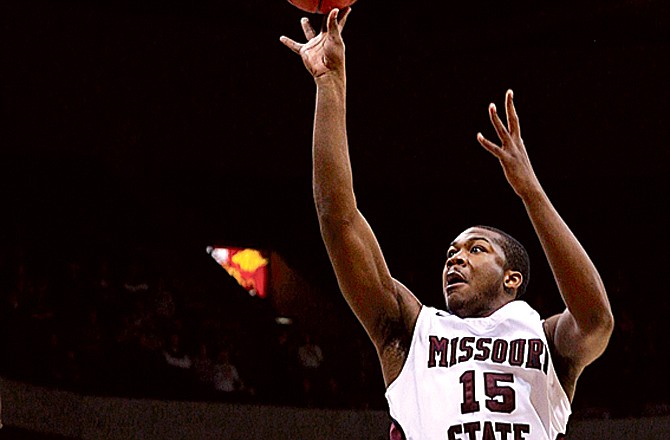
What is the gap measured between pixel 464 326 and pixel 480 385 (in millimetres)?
221

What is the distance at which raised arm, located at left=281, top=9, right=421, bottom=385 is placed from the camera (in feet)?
10.2

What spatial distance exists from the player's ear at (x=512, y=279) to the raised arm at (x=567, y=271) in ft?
0.96

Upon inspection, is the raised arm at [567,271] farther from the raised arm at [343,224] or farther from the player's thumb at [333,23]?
the player's thumb at [333,23]

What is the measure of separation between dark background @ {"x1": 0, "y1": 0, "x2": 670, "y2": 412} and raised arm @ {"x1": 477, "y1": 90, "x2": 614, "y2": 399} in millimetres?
8494

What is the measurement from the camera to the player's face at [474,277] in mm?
3352

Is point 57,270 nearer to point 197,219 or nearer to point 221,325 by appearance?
point 221,325

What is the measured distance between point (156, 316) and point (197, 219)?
9.90 feet

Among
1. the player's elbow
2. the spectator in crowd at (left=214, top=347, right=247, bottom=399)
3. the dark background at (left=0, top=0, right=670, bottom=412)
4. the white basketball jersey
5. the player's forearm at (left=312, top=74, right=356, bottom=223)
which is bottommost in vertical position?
the white basketball jersey

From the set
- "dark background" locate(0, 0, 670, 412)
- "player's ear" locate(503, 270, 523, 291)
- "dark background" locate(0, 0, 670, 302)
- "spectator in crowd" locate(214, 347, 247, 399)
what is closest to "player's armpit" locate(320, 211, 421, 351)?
"player's ear" locate(503, 270, 523, 291)

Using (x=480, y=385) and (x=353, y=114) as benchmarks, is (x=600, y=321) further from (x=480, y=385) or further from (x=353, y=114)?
(x=353, y=114)

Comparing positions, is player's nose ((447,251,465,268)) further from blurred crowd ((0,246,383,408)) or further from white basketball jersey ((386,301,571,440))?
blurred crowd ((0,246,383,408))

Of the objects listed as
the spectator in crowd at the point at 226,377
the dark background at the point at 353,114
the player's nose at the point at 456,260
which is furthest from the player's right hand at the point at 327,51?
the dark background at the point at 353,114

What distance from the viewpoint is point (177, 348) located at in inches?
377

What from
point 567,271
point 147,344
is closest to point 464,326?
point 567,271
